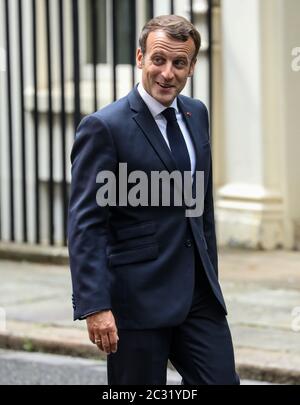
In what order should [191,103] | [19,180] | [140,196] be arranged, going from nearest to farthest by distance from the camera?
[140,196] → [191,103] → [19,180]

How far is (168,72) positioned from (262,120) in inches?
287

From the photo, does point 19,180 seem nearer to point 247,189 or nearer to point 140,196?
point 247,189

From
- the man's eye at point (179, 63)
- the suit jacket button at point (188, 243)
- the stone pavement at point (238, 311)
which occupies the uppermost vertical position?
the man's eye at point (179, 63)

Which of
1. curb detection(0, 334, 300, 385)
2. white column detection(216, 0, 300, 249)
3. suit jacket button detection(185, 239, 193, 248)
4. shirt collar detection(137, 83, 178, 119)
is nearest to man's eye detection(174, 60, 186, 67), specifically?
shirt collar detection(137, 83, 178, 119)

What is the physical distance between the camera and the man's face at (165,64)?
14.3 feet

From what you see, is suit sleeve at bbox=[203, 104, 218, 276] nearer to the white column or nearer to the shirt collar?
the shirt collar

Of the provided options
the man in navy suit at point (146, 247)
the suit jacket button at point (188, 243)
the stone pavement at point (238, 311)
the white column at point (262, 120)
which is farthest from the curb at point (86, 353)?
the white column at point (262, 120)

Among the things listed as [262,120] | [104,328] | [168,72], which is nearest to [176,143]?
[168,72]

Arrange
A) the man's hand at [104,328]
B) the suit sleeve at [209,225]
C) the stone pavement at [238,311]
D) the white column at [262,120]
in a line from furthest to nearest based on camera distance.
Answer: the white column at [262,120]
the stone pavement at [238,311]
the suit sleeve at [209,225]
the man's hand at [104,328]

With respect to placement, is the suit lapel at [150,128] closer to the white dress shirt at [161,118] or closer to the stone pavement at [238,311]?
the white dress shirt at [161,118]

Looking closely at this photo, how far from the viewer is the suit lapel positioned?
4.40 meters
